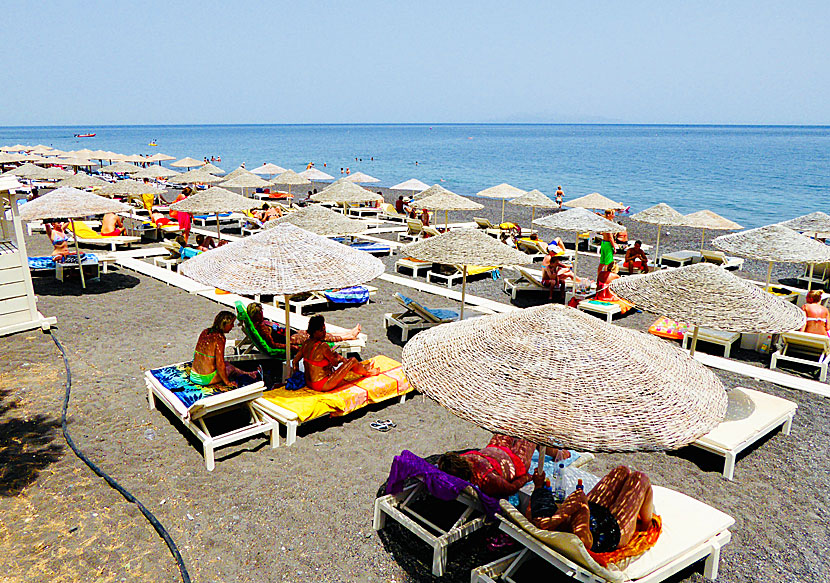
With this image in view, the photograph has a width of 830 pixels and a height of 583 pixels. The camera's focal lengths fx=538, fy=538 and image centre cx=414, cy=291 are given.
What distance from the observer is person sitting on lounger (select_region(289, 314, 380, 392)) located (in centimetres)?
631

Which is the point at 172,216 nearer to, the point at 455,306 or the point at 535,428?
the point at 455,306

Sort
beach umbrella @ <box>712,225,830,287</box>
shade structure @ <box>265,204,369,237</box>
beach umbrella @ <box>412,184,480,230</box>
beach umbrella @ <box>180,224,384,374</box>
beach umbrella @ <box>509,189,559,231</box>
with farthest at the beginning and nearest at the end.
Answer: beach umbrella @ <box>509,189,559,231</box>
beach umbrella @ <box>412,184,480,230</box>
shade structure @ <box>265,204,369,237</box>
beach umbrella @ <box>712,225,830,287</box>
beach umbrella @ <box>180,224,384,374</box>

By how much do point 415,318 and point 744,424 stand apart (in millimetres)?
5537

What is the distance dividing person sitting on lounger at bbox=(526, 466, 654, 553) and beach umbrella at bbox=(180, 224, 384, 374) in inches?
139

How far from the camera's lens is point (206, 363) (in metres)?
6.00

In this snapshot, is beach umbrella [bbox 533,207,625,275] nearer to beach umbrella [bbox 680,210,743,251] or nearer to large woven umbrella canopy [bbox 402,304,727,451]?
beach umbrella [bbox 680,210,743,251]

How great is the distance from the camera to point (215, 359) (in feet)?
19.7

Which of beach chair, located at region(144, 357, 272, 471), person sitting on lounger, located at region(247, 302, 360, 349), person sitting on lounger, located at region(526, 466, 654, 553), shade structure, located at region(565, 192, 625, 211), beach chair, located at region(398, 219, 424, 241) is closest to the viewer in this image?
person sitting on lounger, located at region(526, 466, 654, 553)

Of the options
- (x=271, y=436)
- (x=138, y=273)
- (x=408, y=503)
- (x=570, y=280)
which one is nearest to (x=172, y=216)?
(x=138, y=273)

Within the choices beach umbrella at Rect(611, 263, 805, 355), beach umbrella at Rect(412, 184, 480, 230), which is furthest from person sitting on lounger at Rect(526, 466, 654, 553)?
beach umbrella at Rect(412, 184, 480, 230)

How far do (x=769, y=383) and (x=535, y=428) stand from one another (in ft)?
20.5

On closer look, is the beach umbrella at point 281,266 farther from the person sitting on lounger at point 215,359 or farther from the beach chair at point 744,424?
the beach chair at point 744,424

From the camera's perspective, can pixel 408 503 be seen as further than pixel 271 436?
No

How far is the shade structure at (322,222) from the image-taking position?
1269cm
